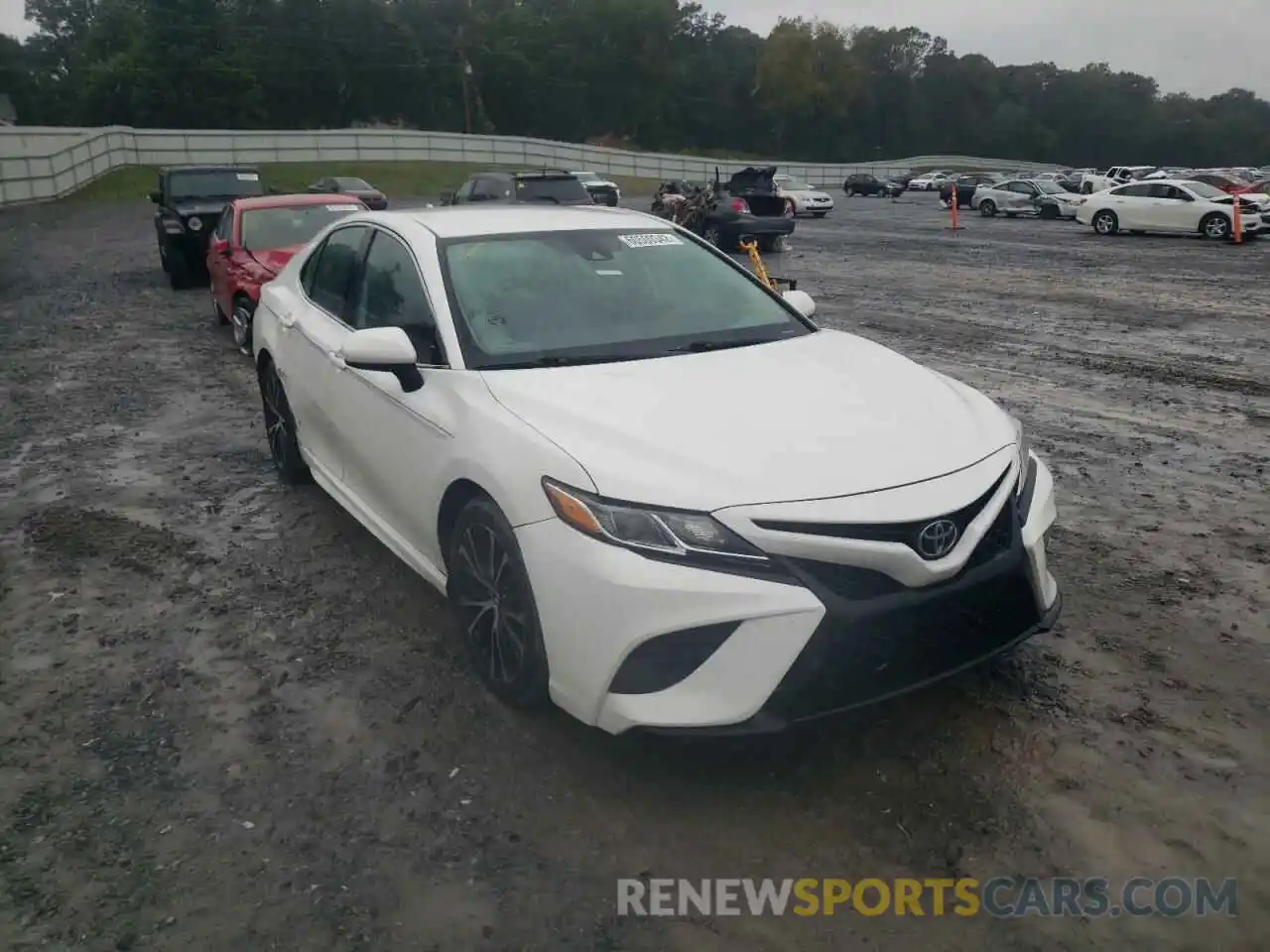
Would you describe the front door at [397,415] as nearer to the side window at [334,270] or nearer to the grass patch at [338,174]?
the side window at [334,270]

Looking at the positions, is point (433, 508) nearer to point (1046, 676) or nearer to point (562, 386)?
point (562, 386)

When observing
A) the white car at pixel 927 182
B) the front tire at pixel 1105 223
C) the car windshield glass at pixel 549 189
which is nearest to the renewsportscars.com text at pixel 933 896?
the car windshield glass at pixel 549 189

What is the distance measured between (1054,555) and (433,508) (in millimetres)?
2926

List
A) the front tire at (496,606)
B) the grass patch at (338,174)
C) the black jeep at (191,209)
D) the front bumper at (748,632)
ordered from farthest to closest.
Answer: the grass patch at (338,174), the black jeep at (191,209), the front tire at (496,606), the front bumper at (748,632)

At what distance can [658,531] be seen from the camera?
307 cm

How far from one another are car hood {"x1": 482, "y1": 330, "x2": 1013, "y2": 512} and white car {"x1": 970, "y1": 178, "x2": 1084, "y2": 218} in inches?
1376

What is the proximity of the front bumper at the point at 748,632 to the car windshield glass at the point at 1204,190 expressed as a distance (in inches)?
1051

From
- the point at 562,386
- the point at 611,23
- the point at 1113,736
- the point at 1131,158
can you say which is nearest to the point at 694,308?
the point at 562,386

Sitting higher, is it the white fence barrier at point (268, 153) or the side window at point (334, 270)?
the side window at point (334, 270)

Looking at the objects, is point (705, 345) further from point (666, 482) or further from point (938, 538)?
point (938, 538)

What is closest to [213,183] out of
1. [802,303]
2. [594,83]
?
[802,303]

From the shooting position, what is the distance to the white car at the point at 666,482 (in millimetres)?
3012

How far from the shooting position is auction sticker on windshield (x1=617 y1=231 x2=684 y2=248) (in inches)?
191

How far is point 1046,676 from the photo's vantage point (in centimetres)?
395
